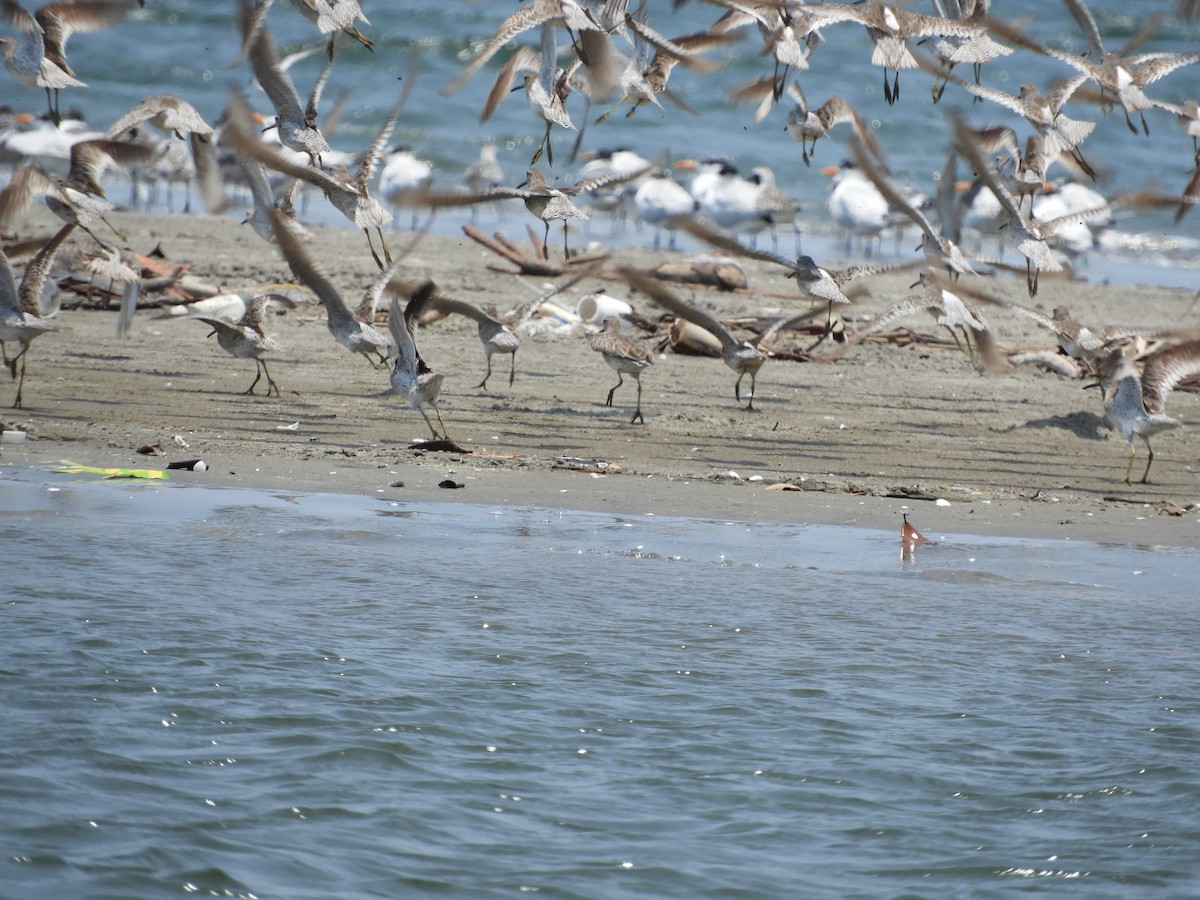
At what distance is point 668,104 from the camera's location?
3011 centimetres

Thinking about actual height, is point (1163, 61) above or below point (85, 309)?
above

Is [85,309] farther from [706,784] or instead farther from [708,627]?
[706,784]

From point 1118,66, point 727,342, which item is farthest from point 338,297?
point 1118,66

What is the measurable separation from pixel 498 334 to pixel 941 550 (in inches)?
154

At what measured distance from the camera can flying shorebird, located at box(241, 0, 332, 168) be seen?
8.40m

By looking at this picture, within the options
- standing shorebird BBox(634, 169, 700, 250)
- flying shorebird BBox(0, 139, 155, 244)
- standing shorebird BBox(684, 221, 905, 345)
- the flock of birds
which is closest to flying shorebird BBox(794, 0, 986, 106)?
the flock of birds

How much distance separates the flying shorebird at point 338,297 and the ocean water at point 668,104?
37.7 ft

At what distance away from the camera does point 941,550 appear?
7113 mm

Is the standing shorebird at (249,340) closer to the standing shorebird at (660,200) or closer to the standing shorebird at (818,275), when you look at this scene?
the standing shorebird at (818,275)

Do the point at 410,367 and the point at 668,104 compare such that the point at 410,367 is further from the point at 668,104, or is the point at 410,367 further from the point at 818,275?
the point at 668,104

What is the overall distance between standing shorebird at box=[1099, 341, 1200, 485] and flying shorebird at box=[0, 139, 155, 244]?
6.45 meters

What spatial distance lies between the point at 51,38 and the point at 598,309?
4620mm

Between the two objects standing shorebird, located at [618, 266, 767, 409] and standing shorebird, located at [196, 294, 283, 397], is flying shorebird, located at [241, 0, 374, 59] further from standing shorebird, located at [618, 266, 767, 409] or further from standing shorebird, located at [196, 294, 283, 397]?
standing shorebird, located at [618, 266, 767, 409]

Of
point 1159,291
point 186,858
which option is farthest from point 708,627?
point 1159,291
